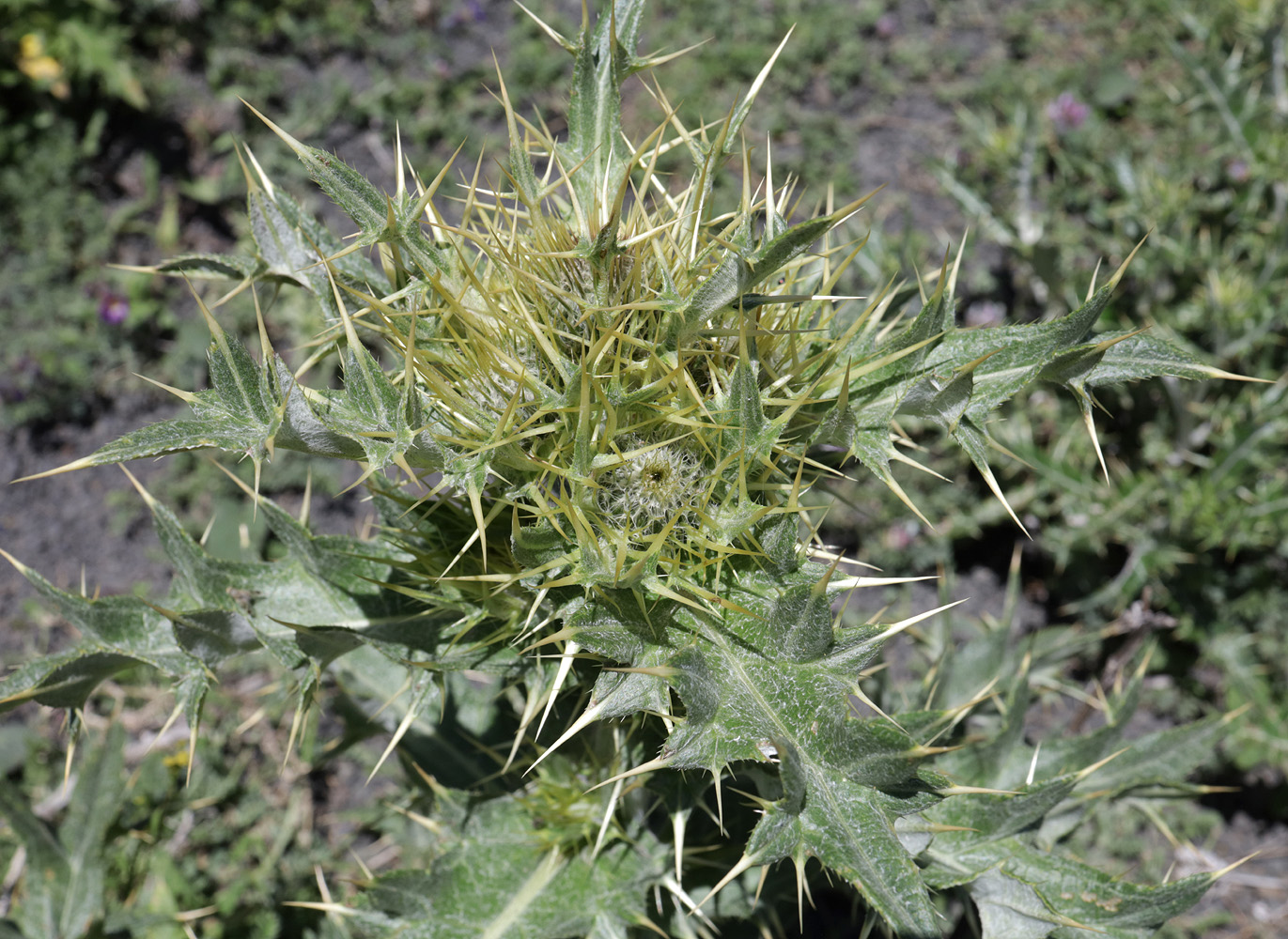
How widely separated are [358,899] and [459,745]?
69cm

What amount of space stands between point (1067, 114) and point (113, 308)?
550cm

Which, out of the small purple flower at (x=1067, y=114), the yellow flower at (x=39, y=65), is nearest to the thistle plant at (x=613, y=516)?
the small purple flower at (x=1067, y=114)

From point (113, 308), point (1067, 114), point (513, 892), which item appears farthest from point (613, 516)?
point (1067, 114)

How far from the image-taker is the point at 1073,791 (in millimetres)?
2699

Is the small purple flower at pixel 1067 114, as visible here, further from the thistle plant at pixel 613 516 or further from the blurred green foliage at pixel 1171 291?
the thistle plant at pixel 613 516

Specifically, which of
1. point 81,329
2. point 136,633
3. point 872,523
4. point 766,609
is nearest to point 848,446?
point 766,609

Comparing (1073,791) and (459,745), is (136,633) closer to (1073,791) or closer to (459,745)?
(459,745)

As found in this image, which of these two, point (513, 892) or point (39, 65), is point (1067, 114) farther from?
point (39, 65)

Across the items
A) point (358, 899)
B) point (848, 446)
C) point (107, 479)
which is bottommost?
point (107, 479)

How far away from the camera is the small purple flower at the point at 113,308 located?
4.78m

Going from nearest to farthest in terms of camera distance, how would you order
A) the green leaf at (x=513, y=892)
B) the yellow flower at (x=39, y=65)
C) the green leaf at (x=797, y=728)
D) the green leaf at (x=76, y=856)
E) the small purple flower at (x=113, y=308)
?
the green leaf at (x=797, y=728)
the green leaf at (x=513, y=892)
the green leaf at (x=76, y=856)
the small purple flower at (x=113, y=308)
the yellow flower at (x=39, y=65)

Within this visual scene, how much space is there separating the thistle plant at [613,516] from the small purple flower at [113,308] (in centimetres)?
329

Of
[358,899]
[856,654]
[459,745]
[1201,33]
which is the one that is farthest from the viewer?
[1201,33]

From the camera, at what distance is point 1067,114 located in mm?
5055
